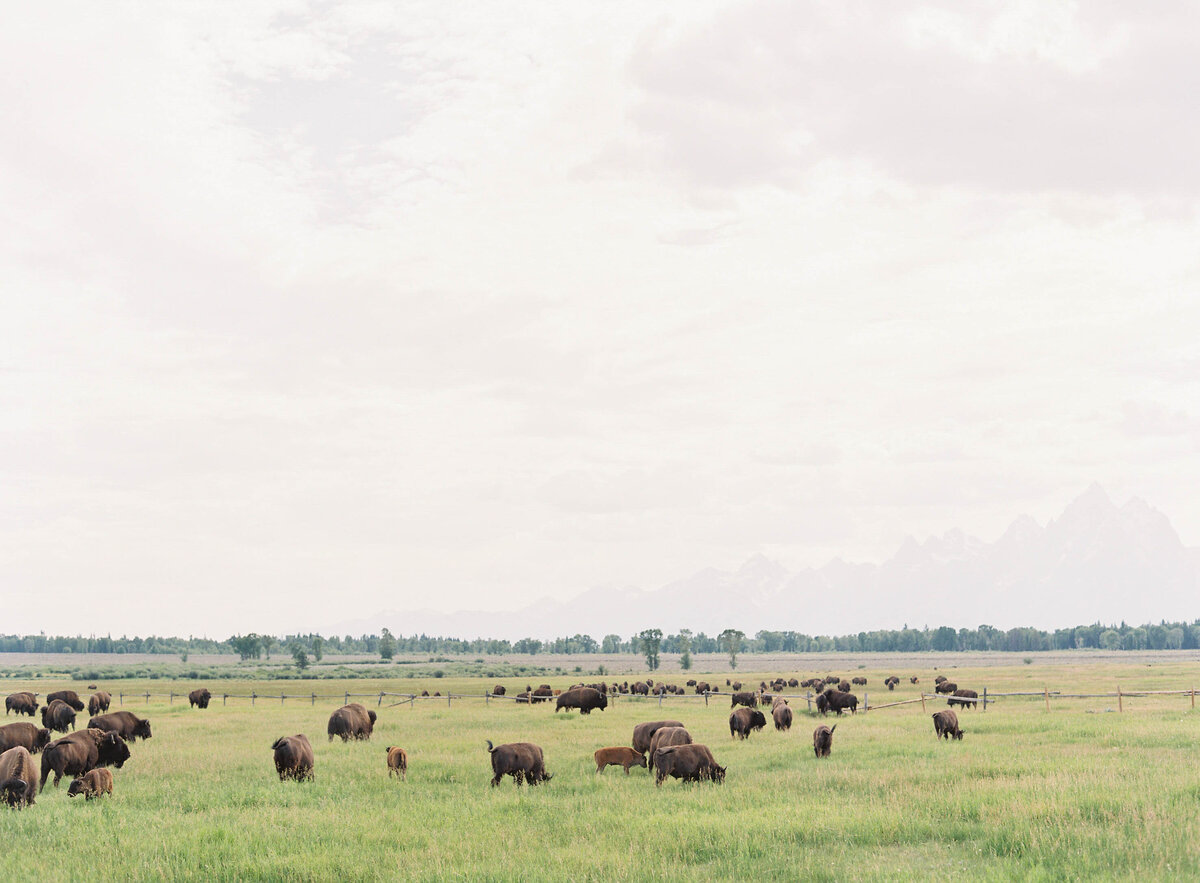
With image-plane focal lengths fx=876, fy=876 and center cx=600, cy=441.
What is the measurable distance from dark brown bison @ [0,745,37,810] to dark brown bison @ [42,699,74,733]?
1882 cm

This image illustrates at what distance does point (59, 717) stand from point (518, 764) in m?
25.1

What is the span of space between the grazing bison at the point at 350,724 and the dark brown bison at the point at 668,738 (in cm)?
1359

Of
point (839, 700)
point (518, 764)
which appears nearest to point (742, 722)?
point (518, 764)

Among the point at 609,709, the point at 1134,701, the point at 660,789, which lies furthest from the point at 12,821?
the point at 1134,701

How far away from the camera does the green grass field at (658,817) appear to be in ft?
43.2

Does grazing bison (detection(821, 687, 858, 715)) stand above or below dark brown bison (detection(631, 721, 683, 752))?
below

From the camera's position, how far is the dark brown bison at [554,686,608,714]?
161ft

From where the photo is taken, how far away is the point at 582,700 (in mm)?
49031

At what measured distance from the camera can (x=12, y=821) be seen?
1670 centimetres

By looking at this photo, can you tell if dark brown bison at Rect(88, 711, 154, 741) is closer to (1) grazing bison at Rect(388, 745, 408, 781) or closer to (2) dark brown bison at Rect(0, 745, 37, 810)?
(2) dark brown bison at Rect(0, 745, 37, 810)

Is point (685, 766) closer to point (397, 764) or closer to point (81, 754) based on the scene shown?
point (397, 764)

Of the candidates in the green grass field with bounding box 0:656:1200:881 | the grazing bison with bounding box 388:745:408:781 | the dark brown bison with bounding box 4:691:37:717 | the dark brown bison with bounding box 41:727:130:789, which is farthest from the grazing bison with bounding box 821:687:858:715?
the dark brown bison with bounding box 4:691:37:717

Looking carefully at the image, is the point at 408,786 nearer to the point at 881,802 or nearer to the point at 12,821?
the point at 12,821

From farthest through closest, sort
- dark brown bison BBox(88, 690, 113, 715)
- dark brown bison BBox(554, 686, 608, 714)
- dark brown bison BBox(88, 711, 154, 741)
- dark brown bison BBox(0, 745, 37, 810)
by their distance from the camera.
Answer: dark brown bison BBox(554, 686, 608, 714), dark brown bison BBox(88, 690, 113, 715), dark brown bison BBox(88, 711, 154, 741), dark brown bison BBox(0, 745, 37, 810)
